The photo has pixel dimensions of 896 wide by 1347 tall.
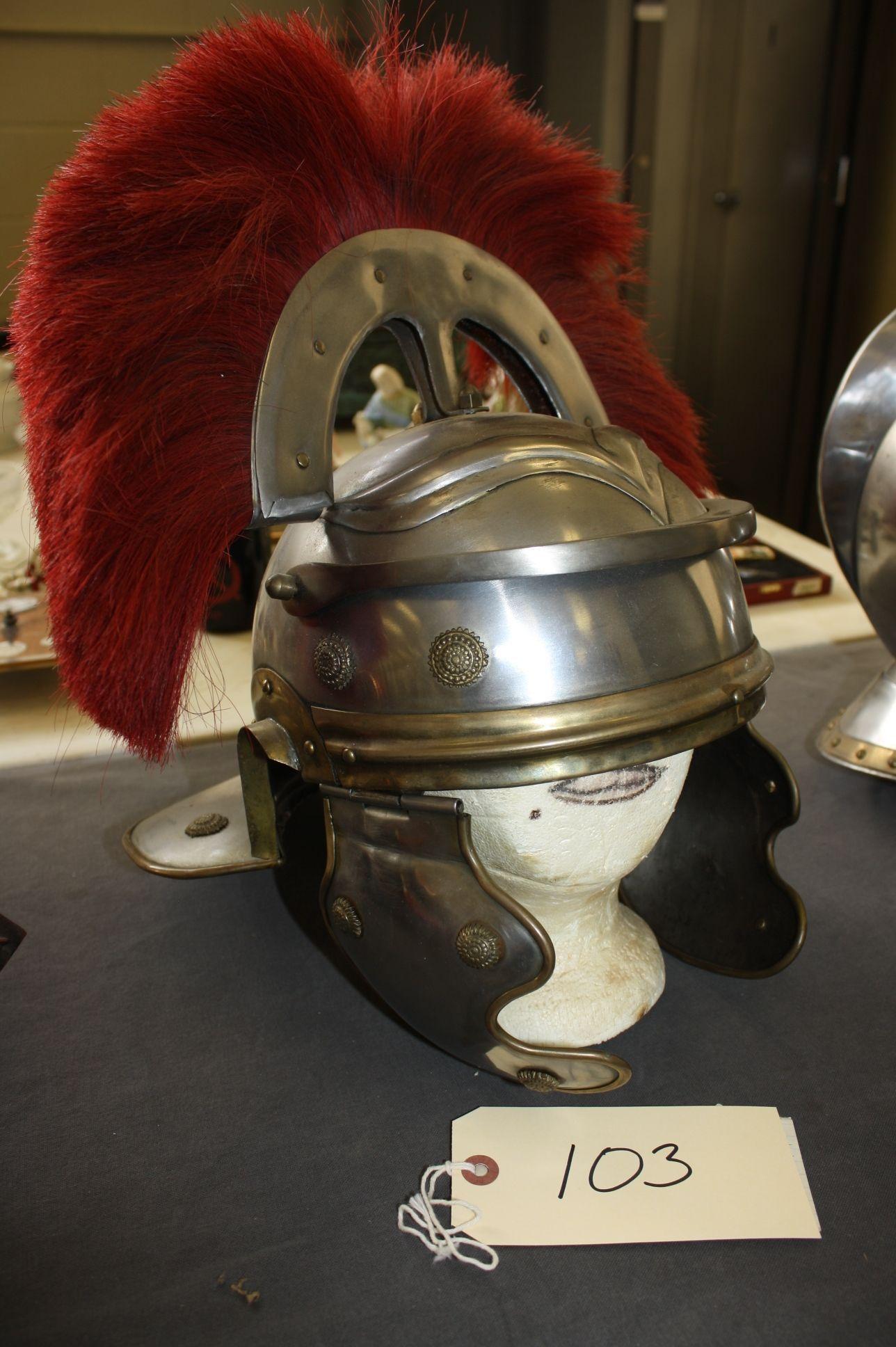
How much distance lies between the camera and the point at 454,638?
80cm

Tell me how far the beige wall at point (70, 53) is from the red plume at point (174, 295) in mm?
754

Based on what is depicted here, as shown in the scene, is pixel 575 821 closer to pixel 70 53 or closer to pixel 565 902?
pixel 565 902

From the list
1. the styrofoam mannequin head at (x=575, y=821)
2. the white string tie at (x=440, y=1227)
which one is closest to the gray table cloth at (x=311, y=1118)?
the white string tie at (x=440, y=1227)

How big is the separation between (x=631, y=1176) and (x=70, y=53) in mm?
1702

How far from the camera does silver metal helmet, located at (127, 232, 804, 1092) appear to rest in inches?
31.4

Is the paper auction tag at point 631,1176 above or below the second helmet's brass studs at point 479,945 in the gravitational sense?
below

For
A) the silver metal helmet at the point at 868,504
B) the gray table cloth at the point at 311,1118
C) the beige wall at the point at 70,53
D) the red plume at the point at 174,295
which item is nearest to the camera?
the gray table cloth at the point at 311,1118

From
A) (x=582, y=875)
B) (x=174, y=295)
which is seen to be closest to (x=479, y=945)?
(x=582, y=875)

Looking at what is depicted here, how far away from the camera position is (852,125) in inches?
106

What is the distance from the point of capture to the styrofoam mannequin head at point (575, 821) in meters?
0.87

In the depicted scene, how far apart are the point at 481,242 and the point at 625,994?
76 centimetres

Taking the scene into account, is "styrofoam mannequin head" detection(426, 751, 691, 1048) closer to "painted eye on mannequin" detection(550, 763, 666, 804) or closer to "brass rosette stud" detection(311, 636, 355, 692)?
"painted eye on mannequin" detection(550, 763, 666, 804)

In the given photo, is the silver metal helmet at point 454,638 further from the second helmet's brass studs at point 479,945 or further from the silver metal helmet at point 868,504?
the silver metal helmet at point 868,504

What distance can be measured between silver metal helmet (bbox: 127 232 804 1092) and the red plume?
0.18 feet
